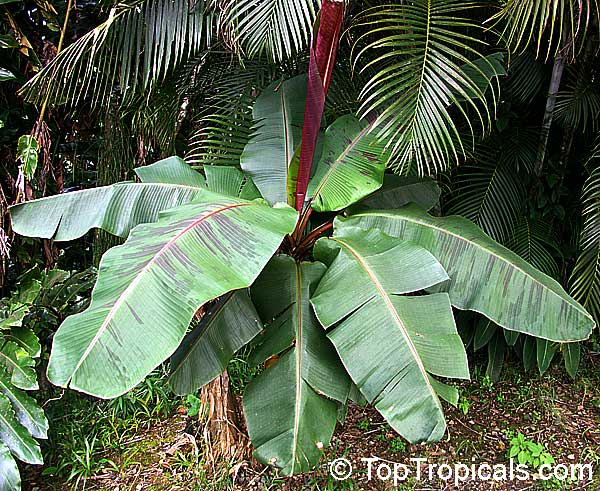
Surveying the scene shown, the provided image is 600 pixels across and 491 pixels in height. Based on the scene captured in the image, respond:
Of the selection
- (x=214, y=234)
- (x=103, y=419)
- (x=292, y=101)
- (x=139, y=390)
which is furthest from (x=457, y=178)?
(x=103, y=419)

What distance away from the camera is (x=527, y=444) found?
7.70 feet

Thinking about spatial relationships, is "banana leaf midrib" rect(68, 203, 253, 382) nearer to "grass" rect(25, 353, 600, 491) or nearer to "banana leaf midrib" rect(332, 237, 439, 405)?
"banana leaf midrib" rect(332, 237, 439, 405)

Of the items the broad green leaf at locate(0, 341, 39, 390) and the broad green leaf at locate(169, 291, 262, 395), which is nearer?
the broad green leaf at locate(169, 291, 262, 395)

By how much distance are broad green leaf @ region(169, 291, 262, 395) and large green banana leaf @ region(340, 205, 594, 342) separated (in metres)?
0.49

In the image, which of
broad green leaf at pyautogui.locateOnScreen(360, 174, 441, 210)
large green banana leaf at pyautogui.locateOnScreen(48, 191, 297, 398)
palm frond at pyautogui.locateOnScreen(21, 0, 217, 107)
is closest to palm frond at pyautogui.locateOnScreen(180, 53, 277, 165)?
palm frond at pyautogui.locateOnScreen(21, 0, 217, 107)

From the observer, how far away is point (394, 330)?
54.5 inches

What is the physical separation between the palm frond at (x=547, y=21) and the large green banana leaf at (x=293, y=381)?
1066 mm

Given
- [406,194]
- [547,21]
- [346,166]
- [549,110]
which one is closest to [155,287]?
[346,166]

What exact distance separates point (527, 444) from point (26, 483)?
7.96ft

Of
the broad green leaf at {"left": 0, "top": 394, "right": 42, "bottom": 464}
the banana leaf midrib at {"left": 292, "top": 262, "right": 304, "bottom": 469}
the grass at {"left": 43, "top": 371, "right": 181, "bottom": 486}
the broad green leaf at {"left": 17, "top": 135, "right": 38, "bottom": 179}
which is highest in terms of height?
the broad green leaf at {"left": 17, "top": 135, "right": 38, "bottom": 179}

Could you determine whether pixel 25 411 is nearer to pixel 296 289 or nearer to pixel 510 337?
pixel 296 289

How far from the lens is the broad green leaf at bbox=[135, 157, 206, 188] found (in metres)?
1.81

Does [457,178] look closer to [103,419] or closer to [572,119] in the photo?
[572,119]

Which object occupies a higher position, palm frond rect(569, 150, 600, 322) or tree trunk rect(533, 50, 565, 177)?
tree trunk rect(533, 50, 565, 177)
